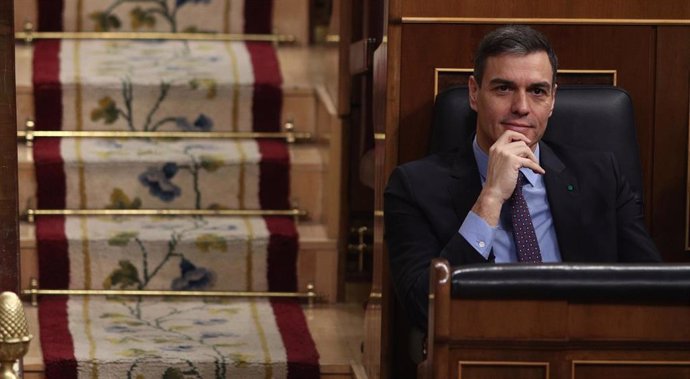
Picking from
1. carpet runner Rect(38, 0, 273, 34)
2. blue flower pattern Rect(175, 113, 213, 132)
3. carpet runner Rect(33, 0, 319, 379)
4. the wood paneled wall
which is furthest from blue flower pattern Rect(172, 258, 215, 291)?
carpet runner Rect(38, 0, 273, 34)

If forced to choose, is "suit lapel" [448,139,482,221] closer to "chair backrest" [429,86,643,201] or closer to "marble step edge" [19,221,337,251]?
"chair backrest" [429,86,643,201]

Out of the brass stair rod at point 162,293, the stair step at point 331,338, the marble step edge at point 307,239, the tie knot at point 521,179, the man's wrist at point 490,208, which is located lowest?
the stair step at point 331,338

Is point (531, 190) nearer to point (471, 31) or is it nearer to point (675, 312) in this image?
point (471, 31)

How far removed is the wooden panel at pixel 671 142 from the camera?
339cm

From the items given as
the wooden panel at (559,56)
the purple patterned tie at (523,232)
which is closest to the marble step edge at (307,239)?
the wooden panel at (559,56)

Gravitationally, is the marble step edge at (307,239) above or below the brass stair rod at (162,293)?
above

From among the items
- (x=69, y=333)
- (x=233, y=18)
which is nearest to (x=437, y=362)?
(x=69, y=333)

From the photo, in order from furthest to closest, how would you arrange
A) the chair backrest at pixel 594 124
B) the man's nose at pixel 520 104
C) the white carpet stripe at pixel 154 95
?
the white carpet stripe at pixel 154 95 < the chair backrest at pixel 594 124 < the man's nose at pixel 520 104

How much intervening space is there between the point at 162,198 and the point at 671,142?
178cm

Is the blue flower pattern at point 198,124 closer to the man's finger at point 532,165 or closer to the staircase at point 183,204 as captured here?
the staircase at point 183,204

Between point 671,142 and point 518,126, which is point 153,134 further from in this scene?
point 518,126

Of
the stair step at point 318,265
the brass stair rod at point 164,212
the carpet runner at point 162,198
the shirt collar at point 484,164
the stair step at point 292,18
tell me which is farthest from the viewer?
the stair step at point 292,18

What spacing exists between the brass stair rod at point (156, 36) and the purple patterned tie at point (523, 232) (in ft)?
8.12

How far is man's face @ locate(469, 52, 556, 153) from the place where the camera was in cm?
297
